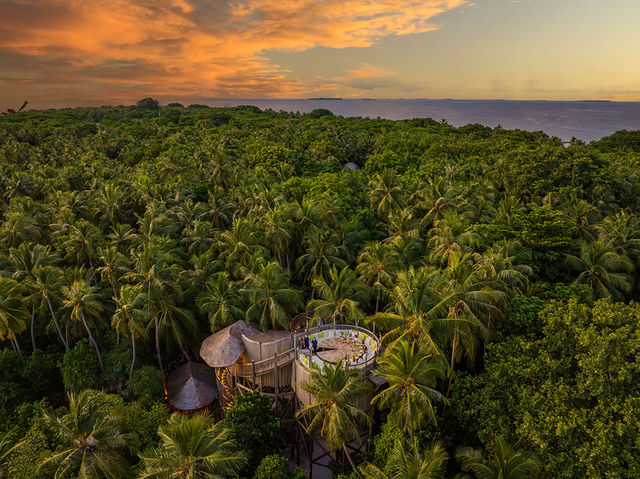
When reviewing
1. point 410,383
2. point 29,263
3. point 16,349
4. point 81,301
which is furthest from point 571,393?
point 29,263

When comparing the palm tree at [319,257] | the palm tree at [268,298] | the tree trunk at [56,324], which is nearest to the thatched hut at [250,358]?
the palm tree at [268,298]

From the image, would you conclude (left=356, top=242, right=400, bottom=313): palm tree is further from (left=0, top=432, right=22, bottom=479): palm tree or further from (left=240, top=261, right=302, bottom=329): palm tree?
(left=0, top=432, right=22, bottom=479): palm tree

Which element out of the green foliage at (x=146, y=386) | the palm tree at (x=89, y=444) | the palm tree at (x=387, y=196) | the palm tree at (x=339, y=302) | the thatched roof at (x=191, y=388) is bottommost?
the thatched roof at (x=191, y=388)

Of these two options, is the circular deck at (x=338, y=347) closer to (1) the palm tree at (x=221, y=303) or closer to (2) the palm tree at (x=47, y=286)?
(1) the palm tree at (x=221, y=303)

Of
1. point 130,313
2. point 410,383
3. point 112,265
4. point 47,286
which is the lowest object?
point 410,383

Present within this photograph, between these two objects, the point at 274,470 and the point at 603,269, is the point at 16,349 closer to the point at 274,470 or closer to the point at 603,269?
the point at 274,470

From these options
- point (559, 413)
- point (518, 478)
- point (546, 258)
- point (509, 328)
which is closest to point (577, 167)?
point (546, 258)
